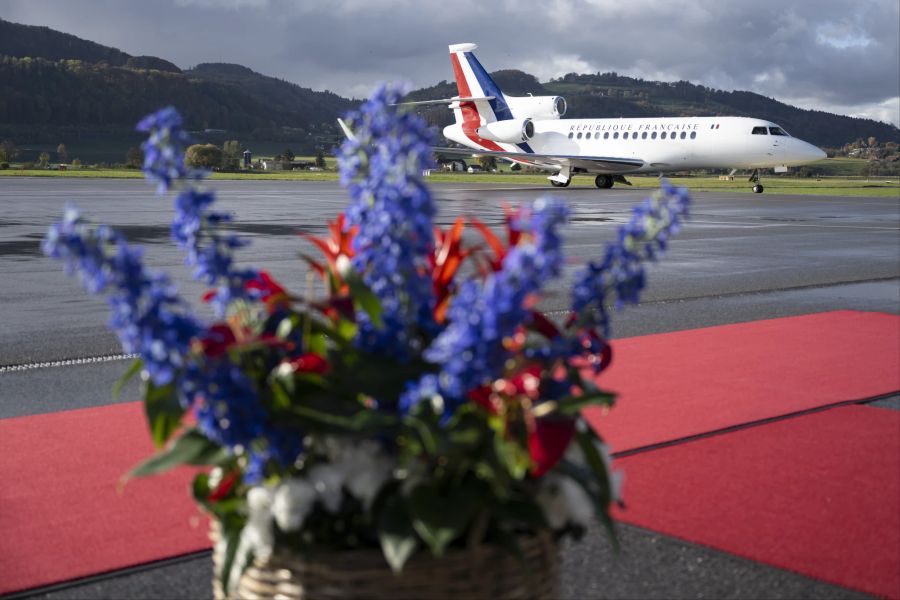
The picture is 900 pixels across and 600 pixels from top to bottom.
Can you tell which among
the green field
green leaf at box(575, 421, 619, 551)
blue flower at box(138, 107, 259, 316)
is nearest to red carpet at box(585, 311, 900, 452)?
green leaf at box(575, 421, 619, 551)

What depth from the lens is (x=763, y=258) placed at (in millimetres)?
14617

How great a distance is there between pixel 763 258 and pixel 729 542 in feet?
37.8

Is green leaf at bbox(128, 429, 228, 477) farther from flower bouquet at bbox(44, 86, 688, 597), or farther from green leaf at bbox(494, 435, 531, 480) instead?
green leaf at bbox(494, 435, 531, 480)

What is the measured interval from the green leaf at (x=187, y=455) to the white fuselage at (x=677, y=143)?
122 ft

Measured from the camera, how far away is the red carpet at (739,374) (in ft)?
17.9

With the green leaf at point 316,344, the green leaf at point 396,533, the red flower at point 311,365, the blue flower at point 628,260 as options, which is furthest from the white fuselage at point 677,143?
the green leaf at point 396,533

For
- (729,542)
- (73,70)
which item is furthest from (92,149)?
(729,542)

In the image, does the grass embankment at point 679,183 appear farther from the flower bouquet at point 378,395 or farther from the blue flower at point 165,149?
the blue flower at point 165,149

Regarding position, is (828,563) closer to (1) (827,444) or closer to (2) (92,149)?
(1) (827,444)

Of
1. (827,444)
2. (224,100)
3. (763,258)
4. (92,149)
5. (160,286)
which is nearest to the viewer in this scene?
(160,286)

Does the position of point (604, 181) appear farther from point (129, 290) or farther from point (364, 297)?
point (129, 290)

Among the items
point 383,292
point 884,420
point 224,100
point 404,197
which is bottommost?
point 884,420

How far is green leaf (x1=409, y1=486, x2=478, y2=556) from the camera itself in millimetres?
1651

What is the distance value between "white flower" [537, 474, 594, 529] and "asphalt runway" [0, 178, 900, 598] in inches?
12.7
